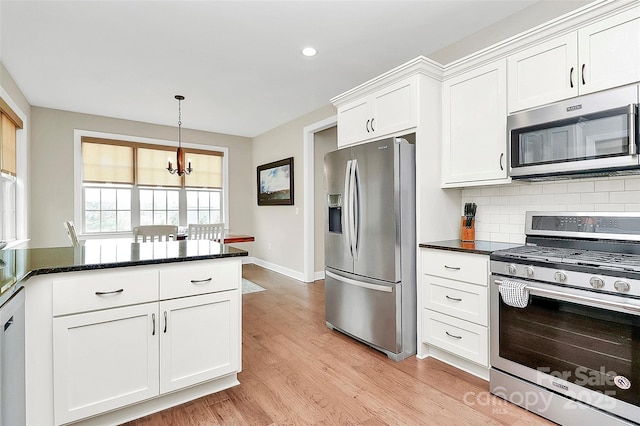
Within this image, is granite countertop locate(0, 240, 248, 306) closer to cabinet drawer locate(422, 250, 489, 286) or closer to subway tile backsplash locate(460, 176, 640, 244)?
cabinet drawer locate(422, 250, 489, 286)

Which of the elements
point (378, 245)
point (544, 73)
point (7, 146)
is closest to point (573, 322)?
point (378, 245)

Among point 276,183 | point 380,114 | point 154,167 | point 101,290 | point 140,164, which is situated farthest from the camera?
point 276,183

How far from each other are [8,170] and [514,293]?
509cm

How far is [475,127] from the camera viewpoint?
2.43m

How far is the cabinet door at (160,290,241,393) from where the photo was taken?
181 centimetres

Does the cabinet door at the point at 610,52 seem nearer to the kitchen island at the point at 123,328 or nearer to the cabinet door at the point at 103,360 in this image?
the kitchen island at the point at 123,328

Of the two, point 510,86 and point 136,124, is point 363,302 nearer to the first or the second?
point 510,86

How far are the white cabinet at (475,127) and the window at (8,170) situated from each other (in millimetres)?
4280

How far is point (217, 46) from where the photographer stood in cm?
291

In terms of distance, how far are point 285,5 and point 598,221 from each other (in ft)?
8.26

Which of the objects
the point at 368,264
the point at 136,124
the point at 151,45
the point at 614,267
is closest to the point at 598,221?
the point at 614,267

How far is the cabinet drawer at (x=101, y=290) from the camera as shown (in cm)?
154

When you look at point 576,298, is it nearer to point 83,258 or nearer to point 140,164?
point 83,258

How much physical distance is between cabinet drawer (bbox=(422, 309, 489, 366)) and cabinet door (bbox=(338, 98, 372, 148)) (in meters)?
1.64
